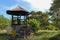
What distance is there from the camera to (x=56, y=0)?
25.1 meters

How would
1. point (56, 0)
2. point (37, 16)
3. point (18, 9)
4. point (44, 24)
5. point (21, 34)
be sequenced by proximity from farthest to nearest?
point (37, 16)
point (44, 24)
point (18, 9)
point (21, 34)
point (56, 0)

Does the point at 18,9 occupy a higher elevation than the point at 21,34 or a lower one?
higher

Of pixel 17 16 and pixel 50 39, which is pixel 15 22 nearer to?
pixel 17 16

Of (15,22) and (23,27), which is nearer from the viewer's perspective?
(23,27)

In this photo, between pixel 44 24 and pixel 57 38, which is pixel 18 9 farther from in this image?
pixel 44 24

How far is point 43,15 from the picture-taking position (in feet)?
164

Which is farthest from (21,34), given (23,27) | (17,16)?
(17,16)

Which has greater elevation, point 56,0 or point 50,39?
point 56,0

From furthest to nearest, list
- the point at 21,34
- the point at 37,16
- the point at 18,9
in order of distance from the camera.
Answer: the point at 37,16 < the point at 18,9 < the point at 21,34

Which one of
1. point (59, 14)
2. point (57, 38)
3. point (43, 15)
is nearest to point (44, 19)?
point (43, 15)

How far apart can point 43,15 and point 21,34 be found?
23.4 metres

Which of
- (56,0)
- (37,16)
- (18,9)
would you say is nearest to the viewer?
(56,0)

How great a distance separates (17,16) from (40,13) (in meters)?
22.0

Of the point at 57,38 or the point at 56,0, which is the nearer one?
the point at 57,38
